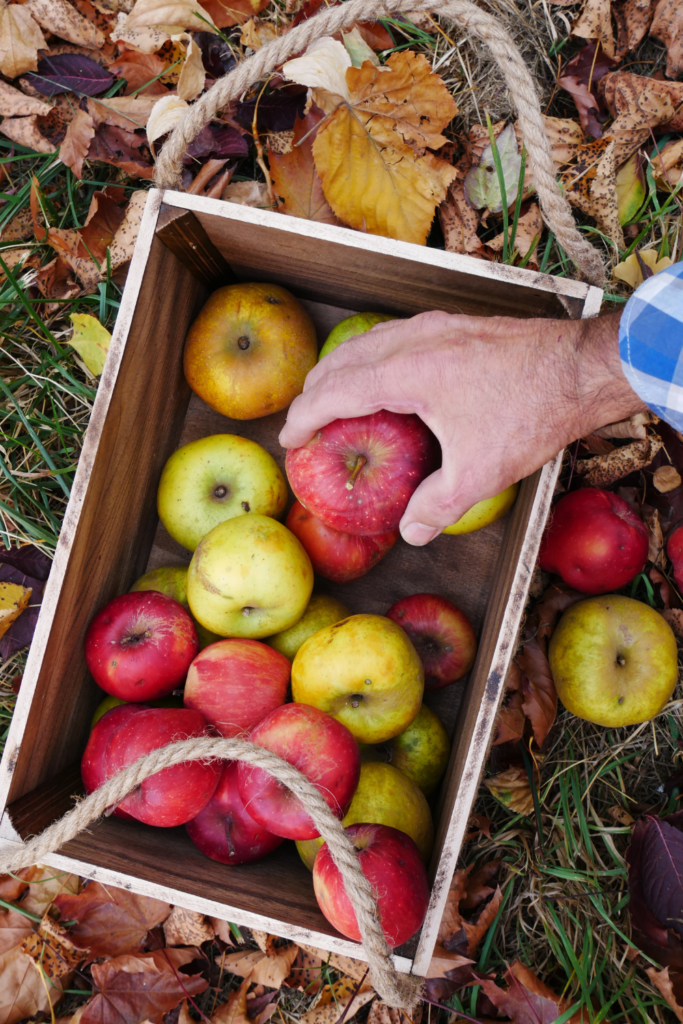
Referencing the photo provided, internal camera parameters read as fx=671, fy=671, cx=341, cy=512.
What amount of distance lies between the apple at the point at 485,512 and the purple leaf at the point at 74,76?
5.61ft

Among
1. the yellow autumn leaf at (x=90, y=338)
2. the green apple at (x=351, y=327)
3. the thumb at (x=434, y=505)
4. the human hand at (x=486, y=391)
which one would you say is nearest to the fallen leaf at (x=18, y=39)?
the yellow autumn leaf at (x=90, y=338)

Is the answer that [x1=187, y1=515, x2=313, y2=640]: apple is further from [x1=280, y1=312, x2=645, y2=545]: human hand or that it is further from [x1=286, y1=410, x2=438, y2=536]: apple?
[x1=280, y1=312, x2=645, y2=545]: human hand

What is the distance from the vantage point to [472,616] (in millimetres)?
1806

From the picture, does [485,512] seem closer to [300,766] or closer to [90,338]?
[300,766]

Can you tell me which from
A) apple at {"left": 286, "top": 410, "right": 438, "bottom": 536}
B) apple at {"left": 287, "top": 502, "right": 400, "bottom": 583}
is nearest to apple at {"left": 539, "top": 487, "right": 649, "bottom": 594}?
apple at {"left": 287, "top": 502, "right": 400, "bottom": 583}

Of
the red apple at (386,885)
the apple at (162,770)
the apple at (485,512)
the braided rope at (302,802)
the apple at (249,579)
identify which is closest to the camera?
the braided rope at (302,802)

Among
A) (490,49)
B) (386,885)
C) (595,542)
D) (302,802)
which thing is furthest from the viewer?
(595,542)

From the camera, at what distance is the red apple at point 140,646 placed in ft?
4.95

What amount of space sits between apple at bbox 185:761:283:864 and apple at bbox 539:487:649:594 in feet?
3.30

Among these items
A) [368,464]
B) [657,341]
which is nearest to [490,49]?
[657,341]

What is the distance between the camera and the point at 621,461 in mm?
1876

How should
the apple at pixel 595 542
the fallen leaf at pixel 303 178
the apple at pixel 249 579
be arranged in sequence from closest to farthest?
1. the apple at pixel 249 579
2. the apple at pixel 595 542
3. the fallen leaf at pixel 303 178

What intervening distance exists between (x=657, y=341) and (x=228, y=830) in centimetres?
128

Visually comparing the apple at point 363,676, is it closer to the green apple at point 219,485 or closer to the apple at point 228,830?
the apple at point 228,830
